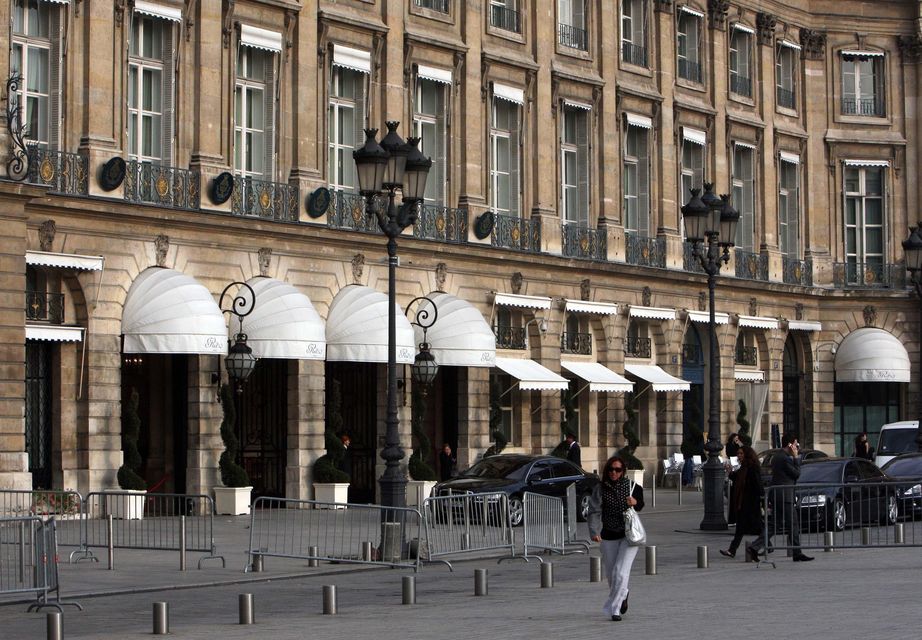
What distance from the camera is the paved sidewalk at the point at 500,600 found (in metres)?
17.7

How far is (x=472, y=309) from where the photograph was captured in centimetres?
4397

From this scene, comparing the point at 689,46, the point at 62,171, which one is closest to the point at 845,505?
the point at 62,171

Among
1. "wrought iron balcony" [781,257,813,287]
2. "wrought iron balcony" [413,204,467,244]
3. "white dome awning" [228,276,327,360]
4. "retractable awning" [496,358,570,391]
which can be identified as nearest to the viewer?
"white dome awning" [228,276,327,360]

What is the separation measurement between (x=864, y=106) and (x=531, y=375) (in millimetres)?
22332

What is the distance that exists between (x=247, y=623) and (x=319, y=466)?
21629mm

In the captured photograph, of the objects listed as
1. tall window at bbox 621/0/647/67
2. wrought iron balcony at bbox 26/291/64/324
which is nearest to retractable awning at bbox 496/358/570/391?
tall window at bbox 621/0/647/67

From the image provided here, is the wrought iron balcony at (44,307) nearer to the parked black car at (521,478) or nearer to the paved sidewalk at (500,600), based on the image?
the paved sidewalk at (500,600)

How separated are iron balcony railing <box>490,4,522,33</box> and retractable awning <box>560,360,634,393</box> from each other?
865 centimetres

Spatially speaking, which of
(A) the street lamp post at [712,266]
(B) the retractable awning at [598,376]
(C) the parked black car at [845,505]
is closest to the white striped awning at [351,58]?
(A) the street lamp post at [712,266]

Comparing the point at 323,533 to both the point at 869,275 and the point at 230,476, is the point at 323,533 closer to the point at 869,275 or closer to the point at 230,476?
the point at 230,476

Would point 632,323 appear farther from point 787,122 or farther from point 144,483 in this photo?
point 144,483

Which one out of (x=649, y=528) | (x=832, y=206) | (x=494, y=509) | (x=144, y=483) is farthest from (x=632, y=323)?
(x=494, y=509)

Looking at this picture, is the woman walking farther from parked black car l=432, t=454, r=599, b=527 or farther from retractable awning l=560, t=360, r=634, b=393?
retractable awning l=560, t=360, r=634, b=393

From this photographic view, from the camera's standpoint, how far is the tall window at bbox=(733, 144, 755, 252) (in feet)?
193
